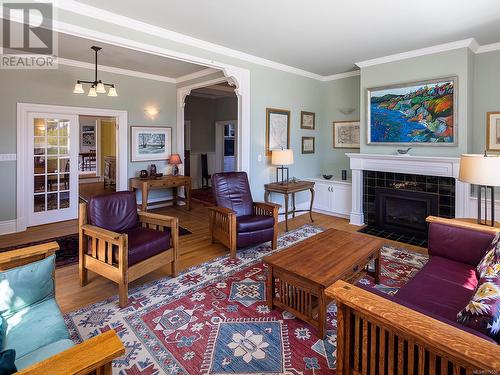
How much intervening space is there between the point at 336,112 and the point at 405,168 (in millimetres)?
1962

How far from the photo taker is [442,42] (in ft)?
13.1

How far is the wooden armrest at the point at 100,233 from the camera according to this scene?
8.23ft

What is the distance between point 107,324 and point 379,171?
4222 mm

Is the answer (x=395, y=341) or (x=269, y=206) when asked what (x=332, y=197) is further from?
(x=395, y=341)

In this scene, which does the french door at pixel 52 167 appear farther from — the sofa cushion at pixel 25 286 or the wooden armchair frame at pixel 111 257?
the sofa cushion at pixel 25 286

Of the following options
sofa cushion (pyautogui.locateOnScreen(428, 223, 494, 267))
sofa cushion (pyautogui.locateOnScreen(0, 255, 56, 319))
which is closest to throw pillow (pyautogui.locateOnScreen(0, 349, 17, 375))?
sofa cushion (pyautogui.locateOnScreen(0, 255, 56, 319))

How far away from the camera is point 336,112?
19.3ft

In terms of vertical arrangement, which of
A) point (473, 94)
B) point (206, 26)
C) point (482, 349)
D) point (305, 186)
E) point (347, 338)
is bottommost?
point (347, 338)

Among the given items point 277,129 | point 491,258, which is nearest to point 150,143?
point 277,129

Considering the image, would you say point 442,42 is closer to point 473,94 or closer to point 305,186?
point 473,94

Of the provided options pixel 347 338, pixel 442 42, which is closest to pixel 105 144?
pixel 442 42

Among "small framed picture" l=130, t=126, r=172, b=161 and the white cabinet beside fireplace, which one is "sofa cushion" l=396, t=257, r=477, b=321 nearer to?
the white cabinet beside fireplace

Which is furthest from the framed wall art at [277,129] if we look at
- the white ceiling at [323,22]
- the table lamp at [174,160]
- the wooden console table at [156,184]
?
the table lamp at [174,160]

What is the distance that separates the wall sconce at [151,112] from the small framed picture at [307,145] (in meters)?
3.07
